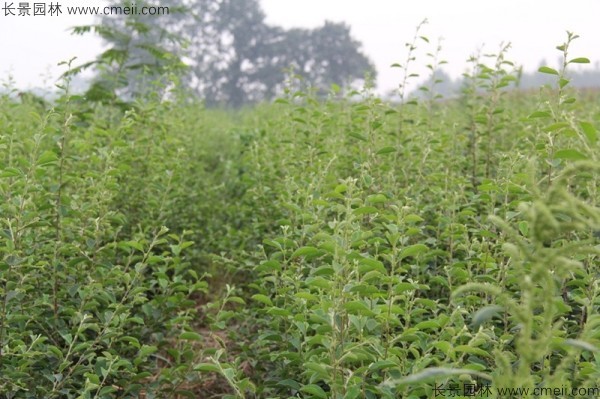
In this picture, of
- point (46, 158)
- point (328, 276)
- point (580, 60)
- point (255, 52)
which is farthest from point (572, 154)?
point (255, 52)

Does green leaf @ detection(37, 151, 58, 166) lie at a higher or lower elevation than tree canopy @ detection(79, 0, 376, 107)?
lower

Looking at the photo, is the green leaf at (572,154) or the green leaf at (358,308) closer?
the green leaf at (572,154)

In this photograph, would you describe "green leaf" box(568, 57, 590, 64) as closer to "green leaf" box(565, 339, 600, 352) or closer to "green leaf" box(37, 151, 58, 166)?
"green leaf" box(565, 339, 600, 352)

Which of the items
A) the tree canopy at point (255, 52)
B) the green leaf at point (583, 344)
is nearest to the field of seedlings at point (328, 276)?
the green leaf at point (583, 344)

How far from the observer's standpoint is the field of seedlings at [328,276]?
1764 millimetres

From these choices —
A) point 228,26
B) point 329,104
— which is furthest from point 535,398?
point 228,26

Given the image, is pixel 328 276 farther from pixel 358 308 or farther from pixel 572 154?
pixel 572 154

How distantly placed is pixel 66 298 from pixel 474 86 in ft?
10.9

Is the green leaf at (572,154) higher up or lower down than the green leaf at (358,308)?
higher up

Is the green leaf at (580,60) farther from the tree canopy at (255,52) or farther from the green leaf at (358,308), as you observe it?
the tree canopy at (255,52)

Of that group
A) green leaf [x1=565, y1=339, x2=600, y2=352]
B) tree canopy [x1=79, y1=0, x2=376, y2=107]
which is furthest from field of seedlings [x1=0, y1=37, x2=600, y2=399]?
tree canopy [x1=79, y1=0, x2=376, y2=107]

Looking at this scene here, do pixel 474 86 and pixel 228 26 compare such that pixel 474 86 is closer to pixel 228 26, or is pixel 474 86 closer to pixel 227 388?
pixel 227 388

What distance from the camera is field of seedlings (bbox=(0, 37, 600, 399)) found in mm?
1764

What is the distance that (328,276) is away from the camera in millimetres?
2623
